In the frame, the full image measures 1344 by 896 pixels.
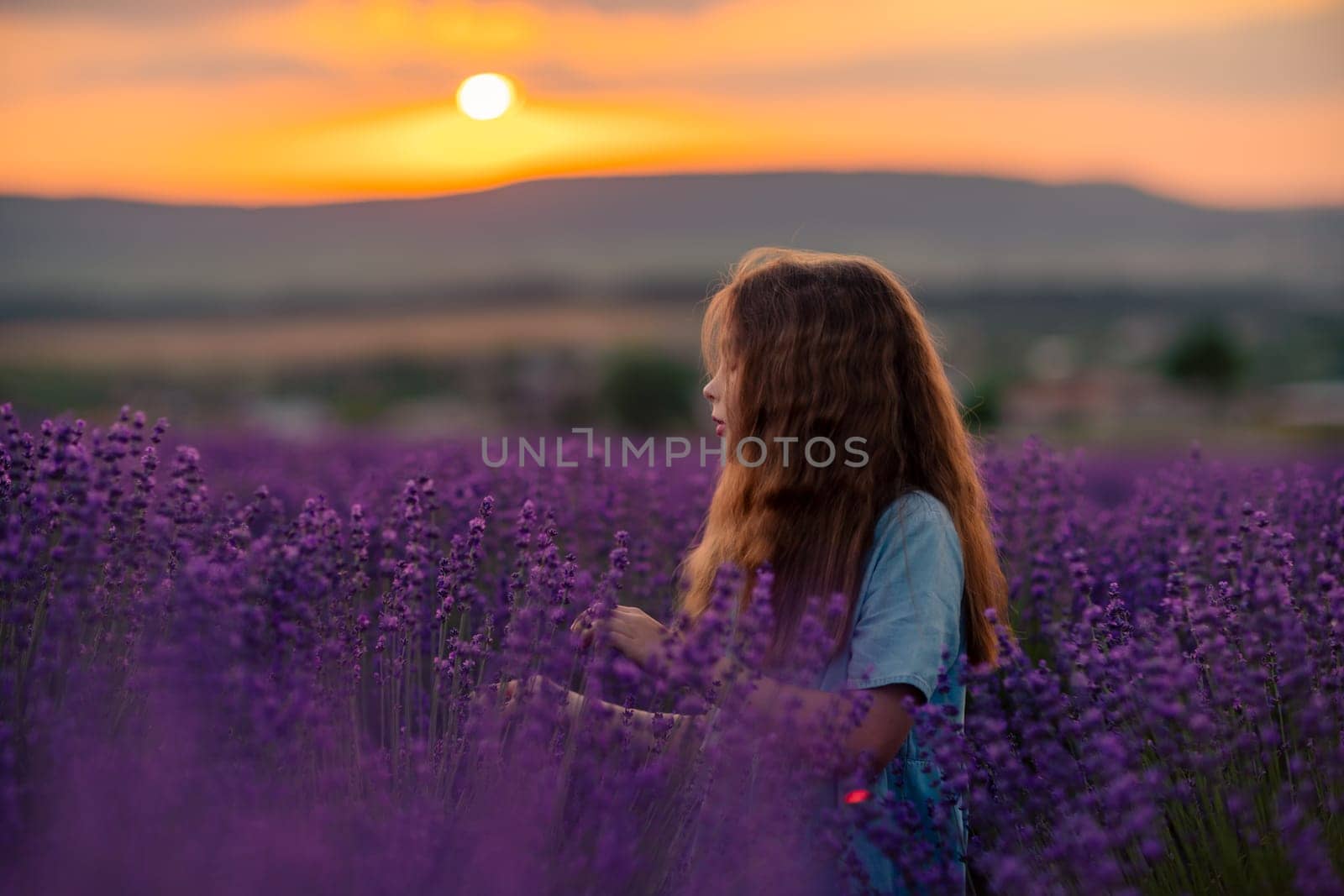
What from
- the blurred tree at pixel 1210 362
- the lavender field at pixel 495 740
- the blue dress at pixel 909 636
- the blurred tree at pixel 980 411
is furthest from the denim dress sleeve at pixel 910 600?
the blurred tree at pixel 1210 362

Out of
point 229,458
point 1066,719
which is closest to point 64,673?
point 1066,719

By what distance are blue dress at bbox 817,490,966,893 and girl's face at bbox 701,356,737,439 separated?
41 cm

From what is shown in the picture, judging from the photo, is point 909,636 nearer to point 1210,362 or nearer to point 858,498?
point 858,498

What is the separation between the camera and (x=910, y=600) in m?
2.15

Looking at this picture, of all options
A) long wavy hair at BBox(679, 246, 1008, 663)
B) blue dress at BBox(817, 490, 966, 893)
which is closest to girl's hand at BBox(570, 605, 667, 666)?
long wavy hair at BBox(679, 246, 1008, 663)

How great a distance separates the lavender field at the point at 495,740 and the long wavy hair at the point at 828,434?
16 cm

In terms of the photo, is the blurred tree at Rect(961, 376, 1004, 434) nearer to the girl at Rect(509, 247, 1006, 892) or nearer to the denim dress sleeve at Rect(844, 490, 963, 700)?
the girl at Rect(509, 247, 1006, 892)

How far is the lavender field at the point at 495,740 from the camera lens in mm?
1576

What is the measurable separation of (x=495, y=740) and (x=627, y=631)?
34cm

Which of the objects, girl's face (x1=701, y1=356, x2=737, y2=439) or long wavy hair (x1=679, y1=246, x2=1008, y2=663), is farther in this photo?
girl's face (x1=701, y1=356, x2=737, y2=439)

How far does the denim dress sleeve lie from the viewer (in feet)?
6.86

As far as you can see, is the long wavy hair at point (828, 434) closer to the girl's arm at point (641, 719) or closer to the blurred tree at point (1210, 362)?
the girl's arm at point (641, 719)

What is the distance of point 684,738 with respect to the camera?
6.19ft

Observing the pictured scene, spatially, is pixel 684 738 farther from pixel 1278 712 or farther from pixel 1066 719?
pixel 1278 712
